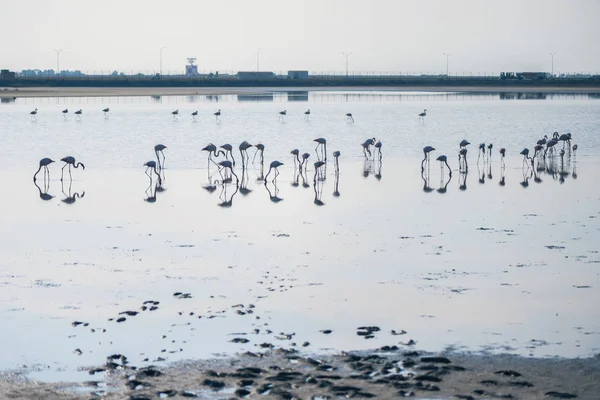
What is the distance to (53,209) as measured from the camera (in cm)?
2197

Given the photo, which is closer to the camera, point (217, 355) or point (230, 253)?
point (217, 355)

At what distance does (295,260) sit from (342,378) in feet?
20.1

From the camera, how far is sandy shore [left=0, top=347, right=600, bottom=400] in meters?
9.43

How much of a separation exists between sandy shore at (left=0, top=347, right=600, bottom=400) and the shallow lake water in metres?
0.38

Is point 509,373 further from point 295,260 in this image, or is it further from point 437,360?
point 295,260

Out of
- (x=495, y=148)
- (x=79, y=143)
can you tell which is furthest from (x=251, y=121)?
(x=495, y=148)

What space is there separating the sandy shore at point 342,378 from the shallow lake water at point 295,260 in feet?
1.25

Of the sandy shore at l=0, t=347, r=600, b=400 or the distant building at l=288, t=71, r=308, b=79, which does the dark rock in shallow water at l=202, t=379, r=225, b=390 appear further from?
the distant building at l=288, t=71, r=308, b=79

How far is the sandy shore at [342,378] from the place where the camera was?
30.9 ft

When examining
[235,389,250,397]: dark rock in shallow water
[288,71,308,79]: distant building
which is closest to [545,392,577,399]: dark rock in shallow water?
[235,389,250,397]: dark rock in shallow water

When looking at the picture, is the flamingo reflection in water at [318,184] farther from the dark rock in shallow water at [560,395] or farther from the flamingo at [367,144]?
the dark rock in shallow water at [560,395]

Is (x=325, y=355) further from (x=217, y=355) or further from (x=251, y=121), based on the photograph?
(x=251, y=121)

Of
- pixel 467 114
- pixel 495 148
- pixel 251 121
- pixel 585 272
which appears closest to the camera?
pixel 585 272

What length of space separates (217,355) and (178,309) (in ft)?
7.05
